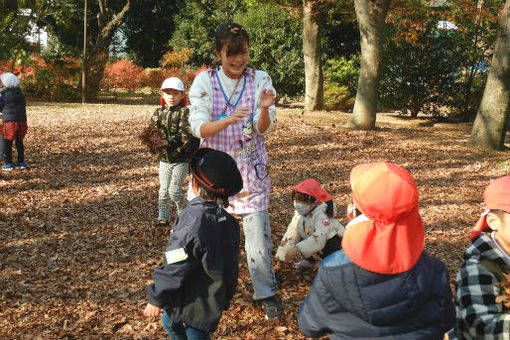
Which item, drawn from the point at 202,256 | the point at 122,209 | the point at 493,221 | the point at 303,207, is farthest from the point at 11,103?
the point at 493,221

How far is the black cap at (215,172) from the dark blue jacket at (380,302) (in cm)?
75

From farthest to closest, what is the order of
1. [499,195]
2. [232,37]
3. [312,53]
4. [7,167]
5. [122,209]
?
[312,53]
[7,167]
[122,209]
[232,37]
[499,195]

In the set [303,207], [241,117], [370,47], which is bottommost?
[303,207]

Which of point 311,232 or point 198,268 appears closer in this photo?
point 198,268

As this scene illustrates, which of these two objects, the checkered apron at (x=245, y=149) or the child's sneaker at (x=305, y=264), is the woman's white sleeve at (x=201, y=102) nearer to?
the checkered apron at (x=245, y=149)

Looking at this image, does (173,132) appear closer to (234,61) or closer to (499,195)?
(234,61)

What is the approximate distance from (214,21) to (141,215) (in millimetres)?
21046

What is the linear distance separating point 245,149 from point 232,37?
0.79 metres

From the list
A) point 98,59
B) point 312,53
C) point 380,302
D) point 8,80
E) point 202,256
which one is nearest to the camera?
point 380,302

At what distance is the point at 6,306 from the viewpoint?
163 inches

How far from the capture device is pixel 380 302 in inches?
76.2

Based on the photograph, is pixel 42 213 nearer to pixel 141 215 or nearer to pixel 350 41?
pixel 141 215

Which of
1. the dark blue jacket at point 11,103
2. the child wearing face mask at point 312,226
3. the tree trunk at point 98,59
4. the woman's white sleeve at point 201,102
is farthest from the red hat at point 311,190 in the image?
the tree trunk at point 98,59

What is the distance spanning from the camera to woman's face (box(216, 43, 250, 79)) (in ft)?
10.5
